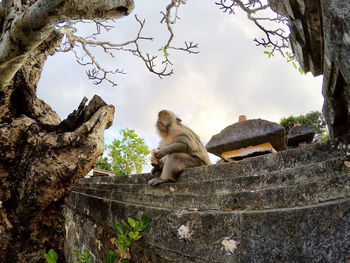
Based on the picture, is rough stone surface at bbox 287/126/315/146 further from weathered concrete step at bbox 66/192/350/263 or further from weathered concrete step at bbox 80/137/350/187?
weathered concrete step at bbox 66/192/350/263

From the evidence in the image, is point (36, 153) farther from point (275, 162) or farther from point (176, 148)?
point (275, 162)

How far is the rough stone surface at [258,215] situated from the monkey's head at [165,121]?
1.52m

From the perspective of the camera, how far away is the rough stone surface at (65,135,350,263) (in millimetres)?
964

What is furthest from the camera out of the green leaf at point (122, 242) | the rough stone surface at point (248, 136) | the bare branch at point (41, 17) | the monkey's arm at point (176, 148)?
the rough stone surface at point (248, 136)

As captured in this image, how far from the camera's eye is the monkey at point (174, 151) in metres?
2.81

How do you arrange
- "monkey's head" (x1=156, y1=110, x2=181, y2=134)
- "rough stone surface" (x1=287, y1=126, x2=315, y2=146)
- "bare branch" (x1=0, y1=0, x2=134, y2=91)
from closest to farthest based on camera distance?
"bare branch" (x1=0, y1=0, x2=134, y2=91) < "monkey's head" (x1=156, y1=110, x2=181, y2=134) < "rough stone surface" (x1=287, y1=126, x2=315, y2=146)

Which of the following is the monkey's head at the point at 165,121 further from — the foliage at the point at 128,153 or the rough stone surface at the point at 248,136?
the foliage at the point at 128,153

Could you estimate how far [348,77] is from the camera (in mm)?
1271

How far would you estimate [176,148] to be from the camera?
3.07 meters

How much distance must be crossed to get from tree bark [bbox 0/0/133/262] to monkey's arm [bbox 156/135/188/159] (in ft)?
2.78

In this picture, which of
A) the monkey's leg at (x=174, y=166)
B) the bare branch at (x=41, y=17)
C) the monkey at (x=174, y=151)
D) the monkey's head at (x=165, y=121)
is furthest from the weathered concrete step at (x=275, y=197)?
the bare branch at (x=41, y=17)

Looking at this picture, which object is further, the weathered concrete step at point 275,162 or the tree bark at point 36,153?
the tree bark at point 36,153

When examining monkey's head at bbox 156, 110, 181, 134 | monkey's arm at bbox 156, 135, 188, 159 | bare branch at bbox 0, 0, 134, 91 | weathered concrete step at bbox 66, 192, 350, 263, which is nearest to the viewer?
weathered concrete step at bbox 66, 192, 350, 263

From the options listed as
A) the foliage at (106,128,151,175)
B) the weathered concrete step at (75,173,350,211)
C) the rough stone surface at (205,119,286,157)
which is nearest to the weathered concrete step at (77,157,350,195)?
the weathered concrete step at (75,173,350,211)
